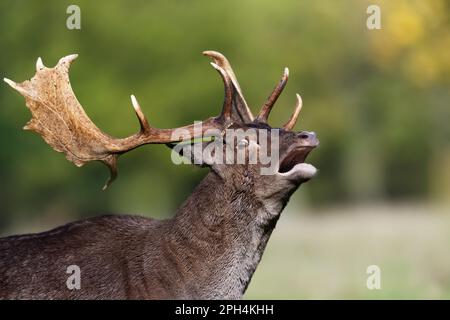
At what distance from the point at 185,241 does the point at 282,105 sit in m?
32.2

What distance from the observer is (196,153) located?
8.03 metres

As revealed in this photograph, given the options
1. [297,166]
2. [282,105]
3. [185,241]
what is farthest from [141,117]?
[282,105]

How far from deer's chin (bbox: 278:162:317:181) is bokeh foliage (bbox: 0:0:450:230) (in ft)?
54.8

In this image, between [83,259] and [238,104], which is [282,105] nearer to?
[238,104]

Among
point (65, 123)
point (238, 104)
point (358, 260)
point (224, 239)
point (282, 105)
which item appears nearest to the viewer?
point (224, 239)

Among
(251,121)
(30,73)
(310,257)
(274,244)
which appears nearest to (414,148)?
(30,73)

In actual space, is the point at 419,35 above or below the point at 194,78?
above

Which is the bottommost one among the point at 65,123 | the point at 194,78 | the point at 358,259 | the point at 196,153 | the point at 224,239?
the point at 358,259

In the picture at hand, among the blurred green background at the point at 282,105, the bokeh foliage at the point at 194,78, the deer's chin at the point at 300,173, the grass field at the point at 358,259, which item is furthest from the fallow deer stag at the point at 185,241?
the bokeh foliage at the point at 194,78

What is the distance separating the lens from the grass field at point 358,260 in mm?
12211

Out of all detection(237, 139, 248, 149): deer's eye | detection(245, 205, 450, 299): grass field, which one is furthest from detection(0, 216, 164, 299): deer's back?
detection(245, 205, 450, 299): grass field

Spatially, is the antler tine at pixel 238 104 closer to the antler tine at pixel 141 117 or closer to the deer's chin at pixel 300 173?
the antler tine at pixel 141 117

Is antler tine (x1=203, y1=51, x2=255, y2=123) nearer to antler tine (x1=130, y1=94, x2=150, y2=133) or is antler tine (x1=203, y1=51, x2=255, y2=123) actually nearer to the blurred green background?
antler tine (x1=130, y1=94, x2=150, y2=133)
